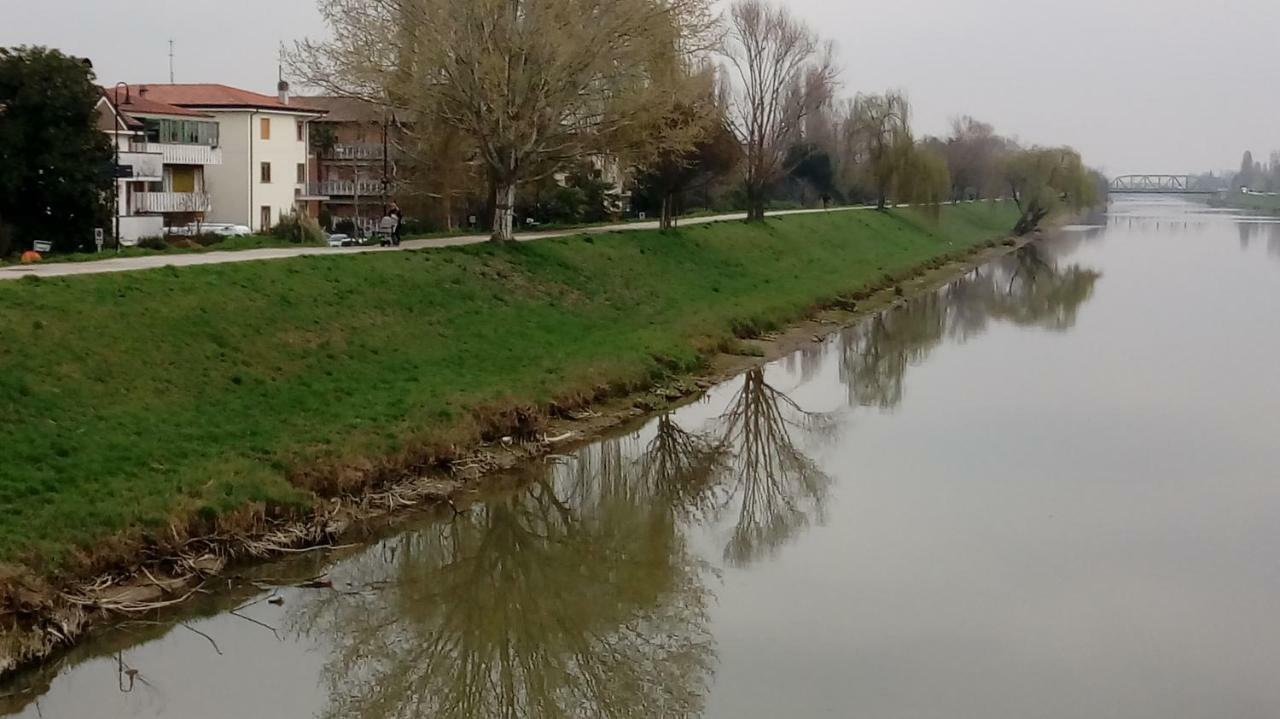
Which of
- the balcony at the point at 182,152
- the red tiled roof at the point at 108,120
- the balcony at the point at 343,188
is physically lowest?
the balcony at the point at 343,188

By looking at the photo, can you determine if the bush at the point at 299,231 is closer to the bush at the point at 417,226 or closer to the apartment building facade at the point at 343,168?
the bush at the point at 417,226

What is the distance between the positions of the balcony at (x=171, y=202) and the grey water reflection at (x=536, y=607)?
2595 centimetres

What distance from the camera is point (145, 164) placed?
3928 centimetres

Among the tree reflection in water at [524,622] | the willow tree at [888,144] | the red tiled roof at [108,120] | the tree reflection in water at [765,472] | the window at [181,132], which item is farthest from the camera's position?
the willow tree at [888,144]

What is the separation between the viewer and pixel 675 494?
53.9ft

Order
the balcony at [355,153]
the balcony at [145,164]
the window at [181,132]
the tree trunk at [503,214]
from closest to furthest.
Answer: the tree trunk at [503,214]
the balcony at [145,164]
the window at [181,132]
the balcony at [355,153]

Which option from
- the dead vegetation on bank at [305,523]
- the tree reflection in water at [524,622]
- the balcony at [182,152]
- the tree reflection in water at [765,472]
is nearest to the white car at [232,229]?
the balcony at [182,152]

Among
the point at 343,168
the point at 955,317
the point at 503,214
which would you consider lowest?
the point at 955,317

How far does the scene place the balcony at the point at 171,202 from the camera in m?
40.3

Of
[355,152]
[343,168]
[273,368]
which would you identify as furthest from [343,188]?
[273,368]

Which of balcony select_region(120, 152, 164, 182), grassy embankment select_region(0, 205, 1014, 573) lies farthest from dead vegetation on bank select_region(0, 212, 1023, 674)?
balcony select_region(120, 152, 164, 182)

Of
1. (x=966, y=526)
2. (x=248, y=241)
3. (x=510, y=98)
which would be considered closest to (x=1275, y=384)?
(x=966, y=526)

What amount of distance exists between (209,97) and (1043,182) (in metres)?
47.6

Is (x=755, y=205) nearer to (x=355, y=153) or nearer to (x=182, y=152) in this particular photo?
(x=355, y=153)
